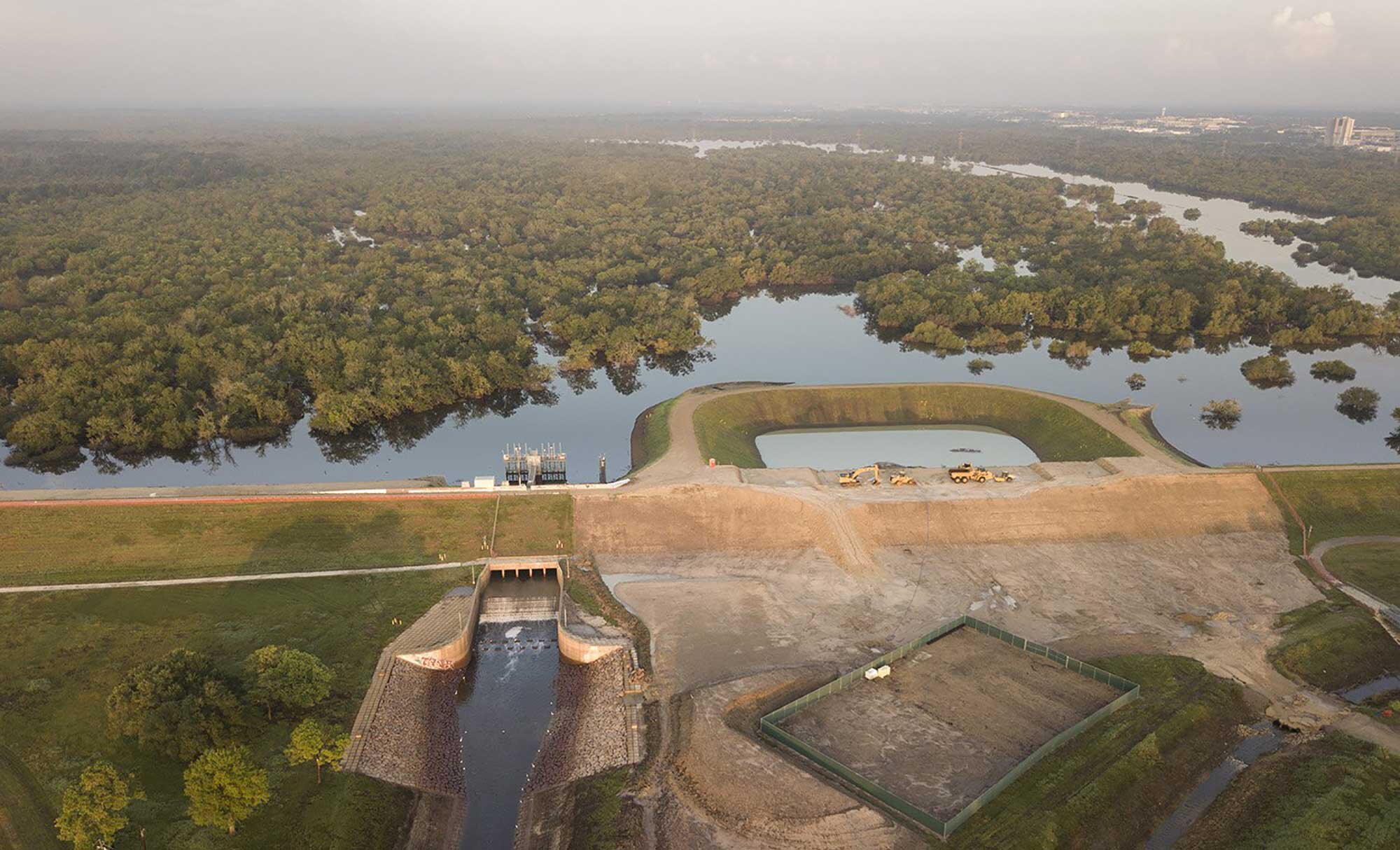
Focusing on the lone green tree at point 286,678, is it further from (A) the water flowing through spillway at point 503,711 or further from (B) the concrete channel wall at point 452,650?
(A) the water flowing through spillway at point 503,711

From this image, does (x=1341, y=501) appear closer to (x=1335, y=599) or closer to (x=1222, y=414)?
(x=1335, y=599)

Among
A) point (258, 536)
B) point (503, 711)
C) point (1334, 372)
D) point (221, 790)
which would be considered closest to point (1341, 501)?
Result: point (1334, 372)

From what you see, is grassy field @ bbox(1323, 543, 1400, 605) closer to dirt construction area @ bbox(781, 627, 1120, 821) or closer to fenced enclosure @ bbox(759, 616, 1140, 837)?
fenced enclosure @ bbox(759, 616, 1140, 837)

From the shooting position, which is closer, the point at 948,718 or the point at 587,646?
the point at 948,718

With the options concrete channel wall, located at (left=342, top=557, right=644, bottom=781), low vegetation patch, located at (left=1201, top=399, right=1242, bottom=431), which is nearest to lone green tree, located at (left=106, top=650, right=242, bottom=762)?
concrete channel wall, located at (left=342, top=557, right=644, bottom=781)

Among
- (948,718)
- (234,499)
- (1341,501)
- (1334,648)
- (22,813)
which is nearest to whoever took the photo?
(22,813)

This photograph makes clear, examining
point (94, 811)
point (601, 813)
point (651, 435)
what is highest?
point (94, 811)

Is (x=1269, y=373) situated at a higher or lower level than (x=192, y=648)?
higher
